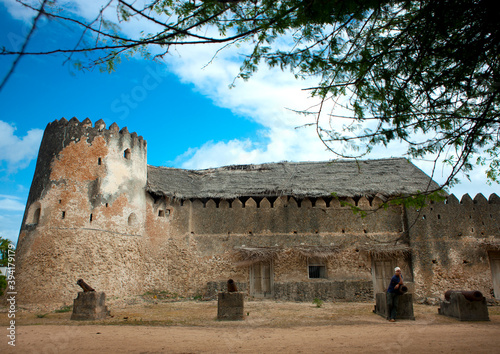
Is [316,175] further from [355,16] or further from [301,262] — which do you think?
[355,16]

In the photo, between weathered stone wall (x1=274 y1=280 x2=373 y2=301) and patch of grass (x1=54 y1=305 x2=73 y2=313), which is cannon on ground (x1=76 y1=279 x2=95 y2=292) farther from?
weathered stone wall (x1=274 y1=280 x2=373 y2=301)

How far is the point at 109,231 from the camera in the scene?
14.5 metres

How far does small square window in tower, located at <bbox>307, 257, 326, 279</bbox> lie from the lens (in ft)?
52.1

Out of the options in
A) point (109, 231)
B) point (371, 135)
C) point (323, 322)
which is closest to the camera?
point (371, 135)

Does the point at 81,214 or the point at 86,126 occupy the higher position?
the point at 86,126

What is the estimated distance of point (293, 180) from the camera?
18.2m

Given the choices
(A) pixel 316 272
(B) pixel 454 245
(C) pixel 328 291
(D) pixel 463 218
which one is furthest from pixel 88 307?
(D) pixel 463 218

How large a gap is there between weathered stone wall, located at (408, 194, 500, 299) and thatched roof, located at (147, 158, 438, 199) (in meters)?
1.57

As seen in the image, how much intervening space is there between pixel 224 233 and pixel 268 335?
9817 mm

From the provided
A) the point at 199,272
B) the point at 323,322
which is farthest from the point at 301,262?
the point at 323,322

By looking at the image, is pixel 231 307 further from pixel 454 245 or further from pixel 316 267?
pixel 454 245

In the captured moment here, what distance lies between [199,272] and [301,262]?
179 inches

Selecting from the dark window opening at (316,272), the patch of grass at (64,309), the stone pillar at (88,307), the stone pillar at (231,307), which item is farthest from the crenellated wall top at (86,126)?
the dark window opening at (316,272)

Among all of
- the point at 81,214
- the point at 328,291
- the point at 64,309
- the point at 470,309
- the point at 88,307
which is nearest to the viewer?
the point at 470,309
